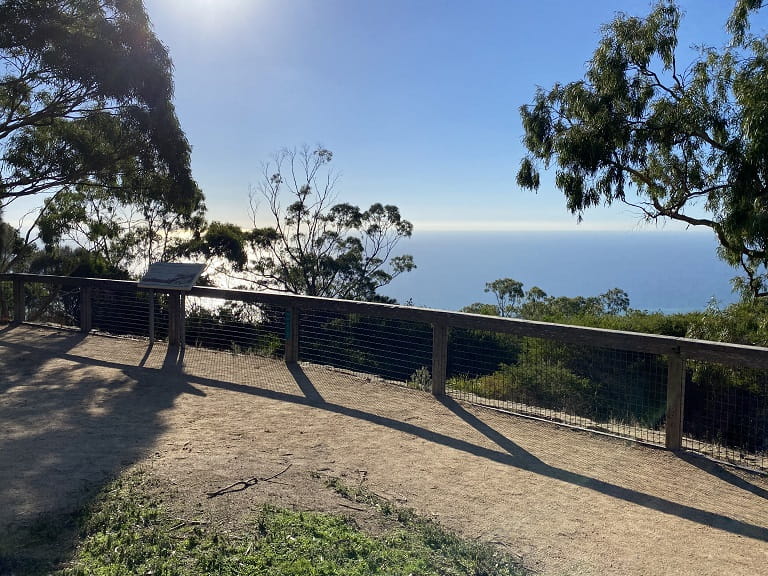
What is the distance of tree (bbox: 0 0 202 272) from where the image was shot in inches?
438

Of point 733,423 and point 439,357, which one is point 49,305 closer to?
point 439,357

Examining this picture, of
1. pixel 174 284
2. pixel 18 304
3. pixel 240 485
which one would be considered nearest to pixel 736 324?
pixel 174 284

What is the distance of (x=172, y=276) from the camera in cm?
870

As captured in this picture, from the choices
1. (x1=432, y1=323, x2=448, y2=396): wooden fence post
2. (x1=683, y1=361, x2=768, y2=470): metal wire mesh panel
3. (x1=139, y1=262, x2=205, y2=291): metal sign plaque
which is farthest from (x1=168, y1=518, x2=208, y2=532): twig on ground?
(x1=139, y1=262, x2=205, y2=291): metal sign plaque

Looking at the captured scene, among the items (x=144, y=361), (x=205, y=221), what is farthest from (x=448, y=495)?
(x=205, y=221)

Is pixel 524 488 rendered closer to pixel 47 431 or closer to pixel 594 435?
pixel 594 435

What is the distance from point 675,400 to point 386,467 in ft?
8.24

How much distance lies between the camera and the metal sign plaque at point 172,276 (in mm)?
8539

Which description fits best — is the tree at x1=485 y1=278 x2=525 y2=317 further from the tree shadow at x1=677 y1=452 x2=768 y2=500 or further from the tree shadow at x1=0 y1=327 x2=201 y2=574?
the tree shadow at x1=677 y1=452 x2=768 y2=500

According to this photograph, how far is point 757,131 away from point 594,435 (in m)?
6.02

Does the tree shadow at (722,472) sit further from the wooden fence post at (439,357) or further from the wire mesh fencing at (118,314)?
the wire mesh fencing at (118,314)

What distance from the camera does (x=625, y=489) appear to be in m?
4.27

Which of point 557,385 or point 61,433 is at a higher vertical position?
point 557,385

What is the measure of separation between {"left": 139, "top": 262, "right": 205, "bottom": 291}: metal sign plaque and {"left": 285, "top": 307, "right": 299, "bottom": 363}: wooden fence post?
1579 mm
